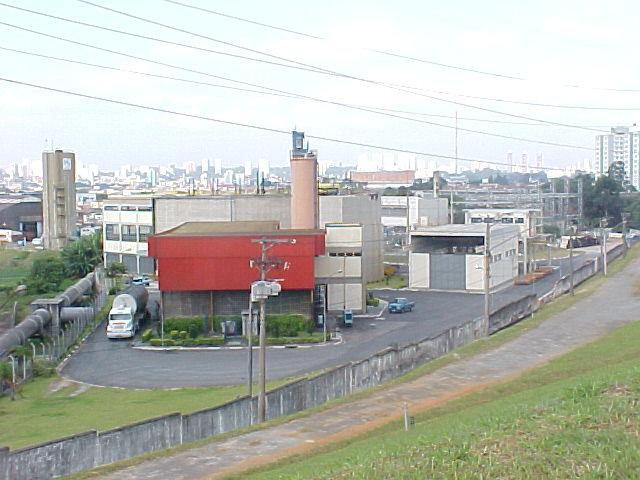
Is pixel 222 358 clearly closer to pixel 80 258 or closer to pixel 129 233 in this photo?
pixel 80 258

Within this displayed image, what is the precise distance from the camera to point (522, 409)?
1124cm

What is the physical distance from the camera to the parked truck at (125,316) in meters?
33.3

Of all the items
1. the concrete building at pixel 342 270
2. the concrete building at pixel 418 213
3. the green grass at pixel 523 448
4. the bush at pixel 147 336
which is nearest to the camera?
the green grass at pixel 523 448

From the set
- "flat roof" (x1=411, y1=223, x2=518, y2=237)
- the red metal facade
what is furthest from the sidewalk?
"flat roof" (x1=411, y1=223, x2=518, y2=237)

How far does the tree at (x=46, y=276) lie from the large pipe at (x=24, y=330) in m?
14.3

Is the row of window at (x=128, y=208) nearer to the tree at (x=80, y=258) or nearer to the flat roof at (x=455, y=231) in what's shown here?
the tree at (x=80, y=258)

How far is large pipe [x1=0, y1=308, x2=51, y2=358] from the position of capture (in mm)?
27859

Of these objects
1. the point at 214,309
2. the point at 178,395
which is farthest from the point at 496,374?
the point at 214,309

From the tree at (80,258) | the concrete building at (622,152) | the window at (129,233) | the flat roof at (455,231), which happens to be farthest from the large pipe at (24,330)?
the concrete building at (622,152)

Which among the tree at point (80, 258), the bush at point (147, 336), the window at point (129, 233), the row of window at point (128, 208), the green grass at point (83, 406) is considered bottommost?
the green grass at point (83, 406)

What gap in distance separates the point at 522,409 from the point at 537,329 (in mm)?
16267

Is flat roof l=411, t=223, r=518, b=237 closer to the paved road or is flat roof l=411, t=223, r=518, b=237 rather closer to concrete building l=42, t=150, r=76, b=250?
the paved road

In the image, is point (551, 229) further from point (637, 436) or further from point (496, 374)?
point (637, 436)

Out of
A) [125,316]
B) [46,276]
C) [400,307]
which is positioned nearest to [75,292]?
[125,316]
